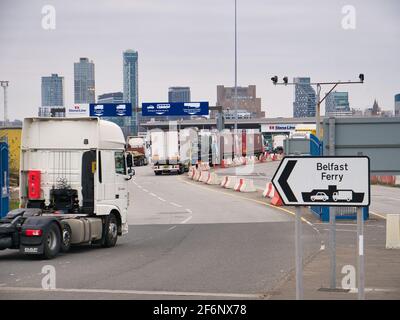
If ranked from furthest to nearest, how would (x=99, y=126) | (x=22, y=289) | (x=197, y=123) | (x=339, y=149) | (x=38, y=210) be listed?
(x=197, y=123) → (x=99, y=126) → (x=38, y=210) → (x=339, y=149) → (x=22, y=289)

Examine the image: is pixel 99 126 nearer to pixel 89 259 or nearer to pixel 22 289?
pixel 89 259

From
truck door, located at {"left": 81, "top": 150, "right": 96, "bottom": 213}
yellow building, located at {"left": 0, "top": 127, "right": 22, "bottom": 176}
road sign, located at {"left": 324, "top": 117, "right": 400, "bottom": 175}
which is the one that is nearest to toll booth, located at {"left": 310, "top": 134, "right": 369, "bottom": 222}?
truck door, located at {"left": 81, "top": 150, "right": 96, "bottom": 213}

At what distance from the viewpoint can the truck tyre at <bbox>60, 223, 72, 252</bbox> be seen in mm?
17906

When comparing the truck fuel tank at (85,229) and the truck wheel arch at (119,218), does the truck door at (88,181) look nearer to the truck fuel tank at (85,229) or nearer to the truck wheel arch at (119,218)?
the truck fuel tank at (85,229)

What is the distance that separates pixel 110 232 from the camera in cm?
1995

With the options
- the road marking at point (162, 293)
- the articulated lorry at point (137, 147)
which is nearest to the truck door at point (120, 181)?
the road marking at point (162, 293)

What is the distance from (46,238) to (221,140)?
204 feet

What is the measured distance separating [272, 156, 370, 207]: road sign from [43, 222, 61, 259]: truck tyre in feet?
26.6

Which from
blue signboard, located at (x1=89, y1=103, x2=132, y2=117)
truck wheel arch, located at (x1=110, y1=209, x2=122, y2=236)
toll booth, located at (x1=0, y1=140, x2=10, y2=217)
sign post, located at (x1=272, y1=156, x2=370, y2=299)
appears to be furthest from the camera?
blue signboard, located at (x1=89, y1=103, x2=132, y2=117)

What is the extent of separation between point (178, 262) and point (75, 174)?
163 inches

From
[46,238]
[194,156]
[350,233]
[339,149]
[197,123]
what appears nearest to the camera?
[339,149]

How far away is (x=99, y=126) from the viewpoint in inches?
762

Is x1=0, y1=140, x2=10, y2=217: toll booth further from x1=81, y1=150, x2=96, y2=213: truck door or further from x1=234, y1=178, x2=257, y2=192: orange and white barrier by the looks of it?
x1=234, y1=178, x2=257, y2=192: orange and white barrier
